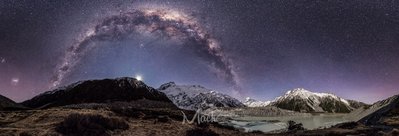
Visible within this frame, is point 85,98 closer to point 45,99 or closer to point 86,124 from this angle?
point 45,99

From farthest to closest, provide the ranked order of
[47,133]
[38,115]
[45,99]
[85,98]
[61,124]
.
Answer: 1. [45,99]
2. [85,98]
3. [38,115]
4. [61,124]
5. [47,133]

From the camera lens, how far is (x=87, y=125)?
24.8 m

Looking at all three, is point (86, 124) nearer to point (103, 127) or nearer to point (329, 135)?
point (103, 127)

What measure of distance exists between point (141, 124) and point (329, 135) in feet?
54.4

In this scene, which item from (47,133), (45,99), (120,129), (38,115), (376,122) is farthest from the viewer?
(45,99)

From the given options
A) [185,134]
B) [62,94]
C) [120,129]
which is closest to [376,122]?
[185,134]

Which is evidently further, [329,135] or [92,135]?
[329,135]

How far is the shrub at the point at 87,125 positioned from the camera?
23783mm

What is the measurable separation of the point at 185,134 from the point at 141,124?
15.1ft

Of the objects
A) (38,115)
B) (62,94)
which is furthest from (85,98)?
(38,115)

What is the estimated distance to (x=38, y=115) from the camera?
2991 cm

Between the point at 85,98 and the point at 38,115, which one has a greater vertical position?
the point at 85,98

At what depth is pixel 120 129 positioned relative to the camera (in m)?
26.6

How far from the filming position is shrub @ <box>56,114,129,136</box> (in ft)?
78.0
